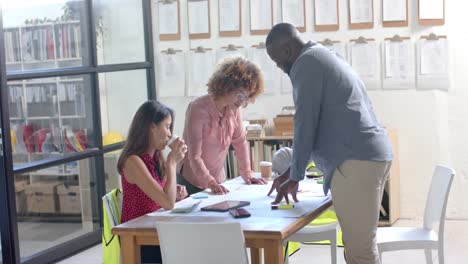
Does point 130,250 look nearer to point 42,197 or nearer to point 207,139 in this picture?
point 207,139

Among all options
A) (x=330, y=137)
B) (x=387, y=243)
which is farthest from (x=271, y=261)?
(x=387, y=243)

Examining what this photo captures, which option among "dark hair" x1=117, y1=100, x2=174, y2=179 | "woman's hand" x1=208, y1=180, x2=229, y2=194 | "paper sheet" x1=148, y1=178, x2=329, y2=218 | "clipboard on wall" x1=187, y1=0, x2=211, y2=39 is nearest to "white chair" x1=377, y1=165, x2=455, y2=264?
"paper sheet" x1=148, y1=178, x2=329, y2=218

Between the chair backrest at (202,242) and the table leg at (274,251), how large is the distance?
10cm

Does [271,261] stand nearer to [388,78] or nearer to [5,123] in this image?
[5,123]

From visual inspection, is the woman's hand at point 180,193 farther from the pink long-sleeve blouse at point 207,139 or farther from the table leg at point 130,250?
the table leg at point 130,250

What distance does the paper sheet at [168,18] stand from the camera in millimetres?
6336

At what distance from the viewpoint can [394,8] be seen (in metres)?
5.78

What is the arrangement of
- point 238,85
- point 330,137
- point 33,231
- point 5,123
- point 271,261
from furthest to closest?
point 33,231 → point 5,123 → point 238,85 → point 330,137 → point 271,261

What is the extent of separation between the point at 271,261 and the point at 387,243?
1.05 meters

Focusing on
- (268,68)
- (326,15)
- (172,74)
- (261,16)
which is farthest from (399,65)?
(172,74)

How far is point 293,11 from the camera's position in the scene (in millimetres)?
6047

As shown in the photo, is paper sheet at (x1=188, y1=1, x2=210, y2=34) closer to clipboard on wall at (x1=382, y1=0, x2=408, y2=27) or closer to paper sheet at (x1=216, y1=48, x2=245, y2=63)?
paper sheet at (x1=216, y1=48, x2=245, y2=63)

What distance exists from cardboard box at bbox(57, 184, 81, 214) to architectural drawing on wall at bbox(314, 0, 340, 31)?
2.29 metres

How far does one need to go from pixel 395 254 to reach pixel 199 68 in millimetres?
2401
